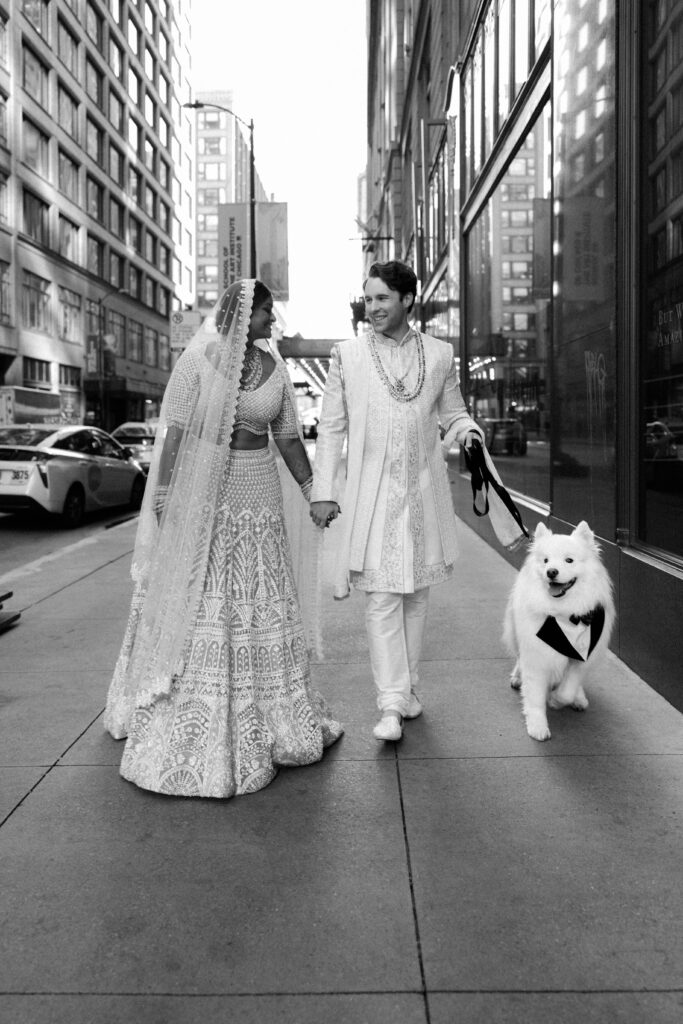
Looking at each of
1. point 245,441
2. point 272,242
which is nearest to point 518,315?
point 245,441

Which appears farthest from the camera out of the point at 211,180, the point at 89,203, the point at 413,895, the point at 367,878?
the point at 211,180

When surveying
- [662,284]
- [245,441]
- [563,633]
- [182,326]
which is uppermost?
[182,326]

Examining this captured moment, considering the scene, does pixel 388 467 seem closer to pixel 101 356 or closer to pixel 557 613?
pixel 557 613

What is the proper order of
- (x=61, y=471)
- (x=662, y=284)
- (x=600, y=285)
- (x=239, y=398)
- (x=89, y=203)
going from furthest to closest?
1. (x=89, y=203)
2. (x=61, y=471)
3. (x=600, y=285)
4. (x=662, y=284)
5. (x=239, y=398)

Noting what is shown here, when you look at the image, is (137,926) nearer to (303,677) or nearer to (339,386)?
(303,677)

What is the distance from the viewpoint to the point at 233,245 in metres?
26.6

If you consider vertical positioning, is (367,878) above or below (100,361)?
below

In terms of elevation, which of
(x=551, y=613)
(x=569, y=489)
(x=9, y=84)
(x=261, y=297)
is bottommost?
(x=551, y=613)

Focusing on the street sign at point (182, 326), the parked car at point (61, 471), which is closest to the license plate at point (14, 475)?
the parked car at point (61, 471)

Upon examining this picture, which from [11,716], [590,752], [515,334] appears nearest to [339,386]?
[590,752]

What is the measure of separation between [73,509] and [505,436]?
7056mm

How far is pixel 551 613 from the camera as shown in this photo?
4.07 metres

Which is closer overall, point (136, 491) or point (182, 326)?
point (136, 491)

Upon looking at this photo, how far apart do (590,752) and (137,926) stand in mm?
2198
